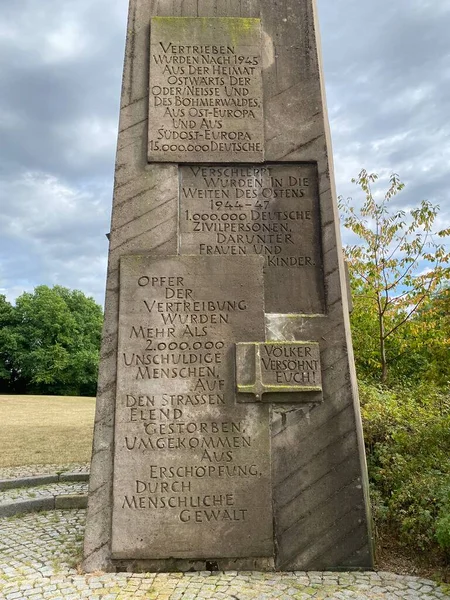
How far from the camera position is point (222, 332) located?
529 cm

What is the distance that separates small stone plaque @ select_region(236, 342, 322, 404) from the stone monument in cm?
2

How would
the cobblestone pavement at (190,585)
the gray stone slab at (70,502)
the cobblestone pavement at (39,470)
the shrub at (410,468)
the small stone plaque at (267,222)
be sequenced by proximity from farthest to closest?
the cobblestone pavement at (39,470) → the gray stone slab at (70,502) → the small stone plaque at (267,222) → the shrub at (410,468) → the cobblestone pavement at (190,585)

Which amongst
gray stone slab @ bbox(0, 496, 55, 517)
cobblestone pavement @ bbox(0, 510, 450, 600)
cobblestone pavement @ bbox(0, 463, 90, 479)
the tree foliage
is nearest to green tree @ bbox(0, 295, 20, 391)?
the tree foliage

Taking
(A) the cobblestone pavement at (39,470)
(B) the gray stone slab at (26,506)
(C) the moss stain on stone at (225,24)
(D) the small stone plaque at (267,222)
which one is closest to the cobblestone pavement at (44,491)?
(B) the gray stone slab at (26,506)

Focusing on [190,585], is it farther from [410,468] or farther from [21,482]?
[21,482]

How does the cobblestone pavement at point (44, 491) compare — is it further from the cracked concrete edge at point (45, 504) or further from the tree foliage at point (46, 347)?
the tree foliage at point (46, 347)

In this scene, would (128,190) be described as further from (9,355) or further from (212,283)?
(9,355)

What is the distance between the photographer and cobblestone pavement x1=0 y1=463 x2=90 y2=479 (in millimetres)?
9562

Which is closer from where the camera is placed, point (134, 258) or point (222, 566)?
point (222, 566)

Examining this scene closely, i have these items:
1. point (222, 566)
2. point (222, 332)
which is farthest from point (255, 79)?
point (222, 566)

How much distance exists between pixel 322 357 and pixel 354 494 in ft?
4.46

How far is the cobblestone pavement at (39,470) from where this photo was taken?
376 inches

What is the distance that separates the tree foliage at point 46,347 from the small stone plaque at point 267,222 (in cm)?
4474

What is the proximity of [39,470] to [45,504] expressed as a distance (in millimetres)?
2989
